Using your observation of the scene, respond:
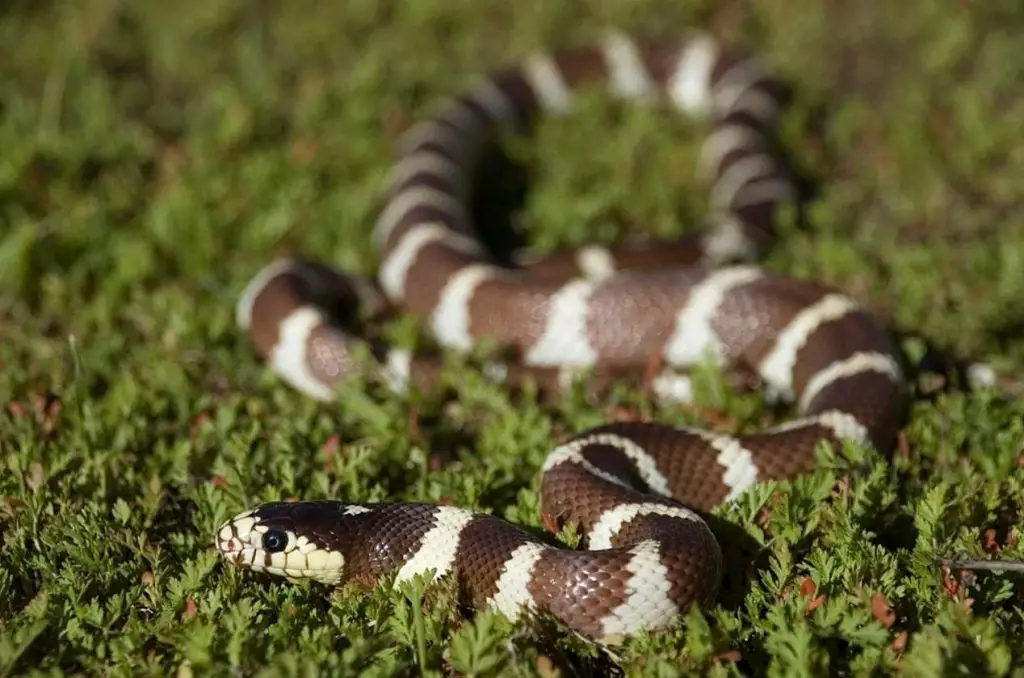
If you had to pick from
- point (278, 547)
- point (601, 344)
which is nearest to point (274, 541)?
point (278, 547)

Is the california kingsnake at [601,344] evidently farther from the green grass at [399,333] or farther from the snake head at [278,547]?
the green grass at [399,333]

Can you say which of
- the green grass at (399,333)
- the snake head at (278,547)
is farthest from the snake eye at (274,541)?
the green grass at (399,333)

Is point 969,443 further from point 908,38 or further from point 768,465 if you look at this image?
point 908,38

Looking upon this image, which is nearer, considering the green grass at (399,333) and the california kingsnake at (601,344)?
the green grass at (399,333)

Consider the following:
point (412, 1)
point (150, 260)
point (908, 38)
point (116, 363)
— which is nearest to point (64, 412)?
point (116, 363)

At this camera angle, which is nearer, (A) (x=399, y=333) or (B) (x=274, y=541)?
(B) (x=274, y=541)

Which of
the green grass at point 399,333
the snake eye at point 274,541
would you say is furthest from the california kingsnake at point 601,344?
the green grass at point 399,333

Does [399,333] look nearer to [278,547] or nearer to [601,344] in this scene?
[601,344]
